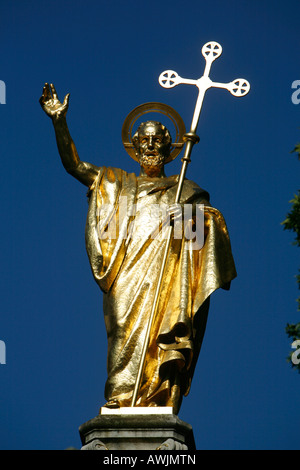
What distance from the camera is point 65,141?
14641mm

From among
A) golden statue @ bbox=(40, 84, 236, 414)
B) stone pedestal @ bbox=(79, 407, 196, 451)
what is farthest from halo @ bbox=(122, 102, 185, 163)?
stone pedestal @ bbox=(79, 407, 196, 451)

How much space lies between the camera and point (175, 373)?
13.4m

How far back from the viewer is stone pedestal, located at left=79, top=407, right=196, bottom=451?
1252 centimetres

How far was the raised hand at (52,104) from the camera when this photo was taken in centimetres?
1466

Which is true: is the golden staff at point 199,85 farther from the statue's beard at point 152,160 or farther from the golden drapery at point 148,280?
the statue's beard at point 152,160

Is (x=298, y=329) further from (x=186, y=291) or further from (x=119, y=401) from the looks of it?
(x=119, y=401)

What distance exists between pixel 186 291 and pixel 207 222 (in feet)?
3.27

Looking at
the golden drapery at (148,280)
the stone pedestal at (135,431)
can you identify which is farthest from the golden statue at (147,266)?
the stone pedestal at (135,431)

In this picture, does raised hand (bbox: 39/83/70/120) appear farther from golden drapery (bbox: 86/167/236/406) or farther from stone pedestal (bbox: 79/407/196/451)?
stone pedestal (bbox: 79/407/196/451)

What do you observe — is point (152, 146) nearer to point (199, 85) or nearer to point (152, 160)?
point (152, 160)

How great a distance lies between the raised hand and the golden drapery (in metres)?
0.85

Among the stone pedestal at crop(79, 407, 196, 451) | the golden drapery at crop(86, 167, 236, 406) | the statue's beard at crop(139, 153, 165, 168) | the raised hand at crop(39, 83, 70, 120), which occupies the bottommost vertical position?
the stone pedestal at crop(79, 407, 196, 451)

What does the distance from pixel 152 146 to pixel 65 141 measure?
3.58ft

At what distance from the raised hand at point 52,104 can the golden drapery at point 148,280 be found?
0.85 m
